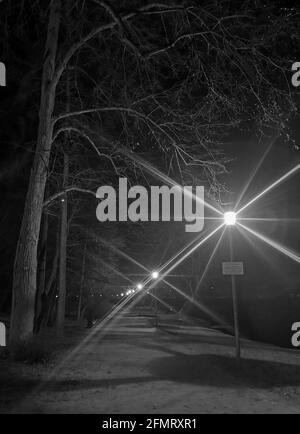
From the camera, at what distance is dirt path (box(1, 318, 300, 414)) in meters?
7.43

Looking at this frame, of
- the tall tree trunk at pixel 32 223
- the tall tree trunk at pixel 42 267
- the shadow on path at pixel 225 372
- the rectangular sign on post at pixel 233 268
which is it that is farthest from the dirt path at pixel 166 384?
the tall tree trunk at pixel 42 267

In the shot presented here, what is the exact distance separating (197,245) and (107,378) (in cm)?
4555

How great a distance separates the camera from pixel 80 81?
16.0m

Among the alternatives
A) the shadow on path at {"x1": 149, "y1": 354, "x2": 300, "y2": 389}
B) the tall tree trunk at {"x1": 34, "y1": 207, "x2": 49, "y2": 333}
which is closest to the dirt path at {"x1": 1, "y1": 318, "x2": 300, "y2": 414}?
the shadow on path at {"x1": 149, "y1": 354, "x2": 300, "y2": 389}

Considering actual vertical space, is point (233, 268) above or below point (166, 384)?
above

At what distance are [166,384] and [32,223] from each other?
522 cm

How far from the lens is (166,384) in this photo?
937cm

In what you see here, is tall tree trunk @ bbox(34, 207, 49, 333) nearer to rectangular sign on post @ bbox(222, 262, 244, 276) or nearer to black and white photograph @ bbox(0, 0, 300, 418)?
black and white photograph @ bbox(0, 0, 300, 418)

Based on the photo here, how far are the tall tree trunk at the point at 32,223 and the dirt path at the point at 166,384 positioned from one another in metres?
1.59

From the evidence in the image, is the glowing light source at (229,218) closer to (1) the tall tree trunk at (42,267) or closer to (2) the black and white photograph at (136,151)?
(2) the black and white photograph at (136,151)

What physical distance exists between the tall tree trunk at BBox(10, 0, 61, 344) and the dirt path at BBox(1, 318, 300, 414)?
5.20ft

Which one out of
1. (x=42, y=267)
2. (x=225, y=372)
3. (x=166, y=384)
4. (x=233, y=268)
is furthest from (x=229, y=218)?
(x=42, y=267)

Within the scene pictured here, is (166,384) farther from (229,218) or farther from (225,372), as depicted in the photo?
(229,218)
